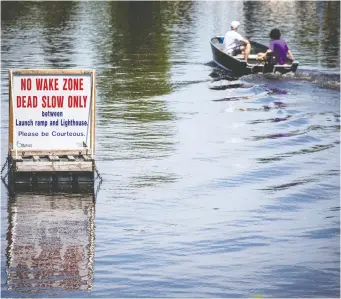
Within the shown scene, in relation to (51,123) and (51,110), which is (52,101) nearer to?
(51,110)

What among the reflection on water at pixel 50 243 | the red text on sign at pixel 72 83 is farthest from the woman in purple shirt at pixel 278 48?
the reflection on water at pixel 50 243

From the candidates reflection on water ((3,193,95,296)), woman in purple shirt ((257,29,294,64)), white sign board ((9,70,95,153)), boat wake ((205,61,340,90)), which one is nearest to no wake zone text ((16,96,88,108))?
white sign board ((9,70,95,153))

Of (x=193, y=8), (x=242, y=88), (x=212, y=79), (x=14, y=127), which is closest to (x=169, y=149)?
(x=14, y=127)

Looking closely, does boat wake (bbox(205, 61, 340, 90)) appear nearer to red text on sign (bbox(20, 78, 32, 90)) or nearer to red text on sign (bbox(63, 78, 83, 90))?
red text on sign (bbox(63, 78, 83, 90))

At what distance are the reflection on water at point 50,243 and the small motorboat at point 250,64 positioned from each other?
16105 millimetres

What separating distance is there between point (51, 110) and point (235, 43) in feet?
59.7

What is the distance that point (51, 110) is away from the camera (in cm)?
1534

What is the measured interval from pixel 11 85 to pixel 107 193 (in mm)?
2324

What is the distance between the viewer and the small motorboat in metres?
30.3

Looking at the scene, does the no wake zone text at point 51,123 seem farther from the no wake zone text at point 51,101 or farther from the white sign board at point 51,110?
the no wake zone text at point 51,101

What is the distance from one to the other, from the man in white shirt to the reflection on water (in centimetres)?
1778

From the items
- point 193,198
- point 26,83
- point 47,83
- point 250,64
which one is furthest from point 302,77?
point 26,83

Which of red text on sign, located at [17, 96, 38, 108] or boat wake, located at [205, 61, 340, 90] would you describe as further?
boat wake, located at [205, 61, 340, 90]

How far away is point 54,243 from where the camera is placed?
12.8m
